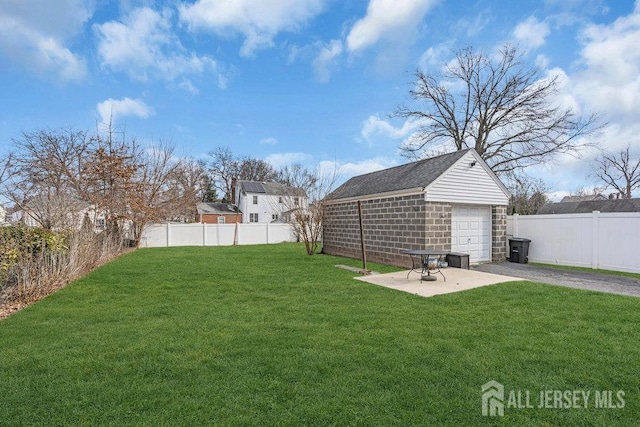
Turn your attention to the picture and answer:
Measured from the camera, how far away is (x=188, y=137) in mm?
21734

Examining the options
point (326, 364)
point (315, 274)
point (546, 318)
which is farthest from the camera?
point (315, 274)

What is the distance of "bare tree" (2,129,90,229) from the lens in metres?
10.6

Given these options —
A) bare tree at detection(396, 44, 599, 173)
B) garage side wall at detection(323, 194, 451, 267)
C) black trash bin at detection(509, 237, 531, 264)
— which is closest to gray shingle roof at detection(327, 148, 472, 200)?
garage side wall at detection(323, 194, 451, 267)

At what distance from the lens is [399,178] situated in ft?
40.0

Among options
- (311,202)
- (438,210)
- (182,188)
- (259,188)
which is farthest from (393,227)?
(259,188)

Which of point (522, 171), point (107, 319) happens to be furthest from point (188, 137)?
point (522, 171)

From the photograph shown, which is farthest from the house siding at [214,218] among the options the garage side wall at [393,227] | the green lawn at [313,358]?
the green lawn at [313,358]

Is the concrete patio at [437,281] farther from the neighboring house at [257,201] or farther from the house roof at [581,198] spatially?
the house roof at [581,198]

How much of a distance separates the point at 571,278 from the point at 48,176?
19.7 m

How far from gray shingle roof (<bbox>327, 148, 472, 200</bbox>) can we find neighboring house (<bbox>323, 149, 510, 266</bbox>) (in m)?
0.03

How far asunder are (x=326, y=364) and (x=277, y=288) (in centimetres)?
406

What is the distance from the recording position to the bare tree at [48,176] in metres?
10.6

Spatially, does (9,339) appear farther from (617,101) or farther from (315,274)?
(617,101)

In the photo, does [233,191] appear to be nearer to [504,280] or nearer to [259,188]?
[259,188]
